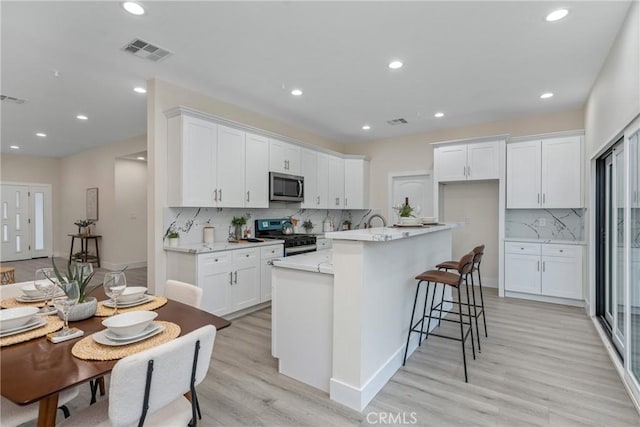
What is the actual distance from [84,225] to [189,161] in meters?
5.58

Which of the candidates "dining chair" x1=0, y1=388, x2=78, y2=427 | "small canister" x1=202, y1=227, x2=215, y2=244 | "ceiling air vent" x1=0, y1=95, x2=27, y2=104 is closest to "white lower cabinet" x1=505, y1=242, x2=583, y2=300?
"small canister" x1=202, y1=227, x2=215, y2=244

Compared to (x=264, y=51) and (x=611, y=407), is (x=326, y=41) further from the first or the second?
(x=611, y=407)

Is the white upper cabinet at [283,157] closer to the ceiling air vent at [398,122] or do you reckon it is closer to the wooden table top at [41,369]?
the ceiling air vent at [398,122]

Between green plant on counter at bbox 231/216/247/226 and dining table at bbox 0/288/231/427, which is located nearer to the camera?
dining table at bbox 0/288/231/427

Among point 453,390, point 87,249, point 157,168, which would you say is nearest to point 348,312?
point 453,390

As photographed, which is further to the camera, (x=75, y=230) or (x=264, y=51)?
(x=75, y=230)

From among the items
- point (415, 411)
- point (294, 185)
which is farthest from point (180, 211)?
point (415, 411)

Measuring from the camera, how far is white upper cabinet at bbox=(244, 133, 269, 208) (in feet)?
14.6

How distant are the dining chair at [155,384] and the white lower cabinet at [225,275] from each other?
2.14m

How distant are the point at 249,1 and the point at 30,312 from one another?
2.37 metres

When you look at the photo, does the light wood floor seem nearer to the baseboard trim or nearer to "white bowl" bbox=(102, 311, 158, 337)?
the baseboard trim

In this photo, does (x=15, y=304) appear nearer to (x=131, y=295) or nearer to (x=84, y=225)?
(x=131, y=295)

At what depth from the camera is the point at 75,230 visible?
27.5 feet

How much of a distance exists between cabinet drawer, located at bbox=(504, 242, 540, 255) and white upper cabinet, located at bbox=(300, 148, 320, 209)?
10.3 ft
